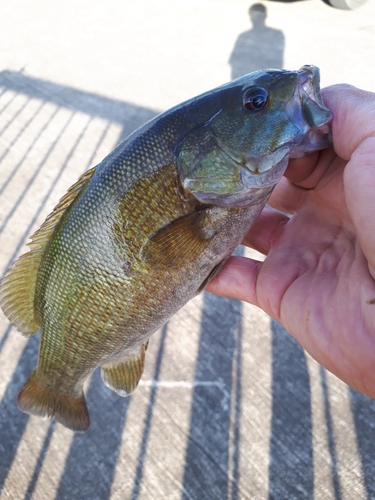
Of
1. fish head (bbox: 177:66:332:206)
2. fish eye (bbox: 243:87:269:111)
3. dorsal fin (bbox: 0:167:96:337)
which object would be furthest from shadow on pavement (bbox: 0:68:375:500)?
fish eye (bbox: 243:87:269:111)

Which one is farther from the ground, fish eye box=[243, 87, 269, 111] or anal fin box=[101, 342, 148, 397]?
fish eye box=[243, 87, 269, 111]

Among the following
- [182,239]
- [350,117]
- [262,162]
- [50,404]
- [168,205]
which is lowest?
[50,404]

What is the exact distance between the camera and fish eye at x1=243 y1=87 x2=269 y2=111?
143 centimetres

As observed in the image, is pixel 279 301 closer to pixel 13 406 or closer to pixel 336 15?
pixel 13 406

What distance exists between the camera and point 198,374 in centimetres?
259

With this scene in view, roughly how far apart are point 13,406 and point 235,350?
4.47ft

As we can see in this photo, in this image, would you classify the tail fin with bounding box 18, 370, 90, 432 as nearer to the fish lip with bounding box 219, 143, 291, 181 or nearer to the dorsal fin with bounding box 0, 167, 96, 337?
the dorsal fin with bounding box 0, 167, 96, 337

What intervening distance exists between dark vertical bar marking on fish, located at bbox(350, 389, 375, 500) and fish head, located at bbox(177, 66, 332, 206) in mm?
1550

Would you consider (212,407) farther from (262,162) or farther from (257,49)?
(257,49)

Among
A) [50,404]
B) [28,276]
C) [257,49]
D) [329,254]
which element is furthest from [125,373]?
[257,49]

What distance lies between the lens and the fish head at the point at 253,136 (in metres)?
1.40

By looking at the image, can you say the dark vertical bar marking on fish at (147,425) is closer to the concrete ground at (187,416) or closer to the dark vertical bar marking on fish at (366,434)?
the concrete ground at (187,416)

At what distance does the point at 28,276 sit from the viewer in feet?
5.68

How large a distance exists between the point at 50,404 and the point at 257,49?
5506mm
